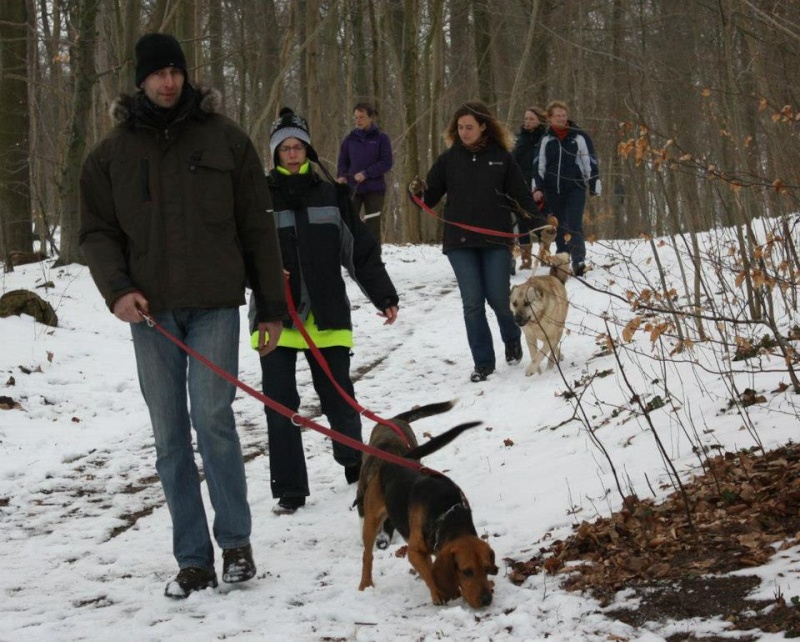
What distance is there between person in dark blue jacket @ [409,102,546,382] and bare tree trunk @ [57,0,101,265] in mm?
7226

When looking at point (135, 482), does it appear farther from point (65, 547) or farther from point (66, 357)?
point (66, 357)

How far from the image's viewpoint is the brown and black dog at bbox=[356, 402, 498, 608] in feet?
12.2

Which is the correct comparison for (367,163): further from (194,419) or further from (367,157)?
(194,419)

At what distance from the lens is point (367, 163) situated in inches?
539

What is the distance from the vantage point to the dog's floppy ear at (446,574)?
3.77 meters

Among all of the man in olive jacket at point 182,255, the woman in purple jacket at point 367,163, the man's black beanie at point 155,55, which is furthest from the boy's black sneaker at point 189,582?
the woman in purple jacket at point 367,163

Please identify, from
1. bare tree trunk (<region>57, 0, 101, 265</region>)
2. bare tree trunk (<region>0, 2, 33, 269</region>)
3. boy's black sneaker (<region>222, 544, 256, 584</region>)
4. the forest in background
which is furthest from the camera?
bare tree trunk (<region>0, 2, 33, 269</region>)

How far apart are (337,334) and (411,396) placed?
3013 millimetres

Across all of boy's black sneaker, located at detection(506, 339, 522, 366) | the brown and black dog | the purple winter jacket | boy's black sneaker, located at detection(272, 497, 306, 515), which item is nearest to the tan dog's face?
the brown and black dog

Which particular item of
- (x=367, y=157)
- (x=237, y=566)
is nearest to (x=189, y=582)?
(x=237, y=566)

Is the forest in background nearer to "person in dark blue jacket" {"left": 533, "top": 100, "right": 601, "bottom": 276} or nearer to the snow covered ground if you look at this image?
"person in dark blue jacket" {"left": 533, "top": 100, "right": 601, "bottom": 276}

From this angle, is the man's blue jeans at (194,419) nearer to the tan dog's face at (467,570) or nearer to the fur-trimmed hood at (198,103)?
the fur-trimmed hood at (198,103)

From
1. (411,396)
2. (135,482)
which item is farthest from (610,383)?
(135,482)

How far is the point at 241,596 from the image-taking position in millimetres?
4168
